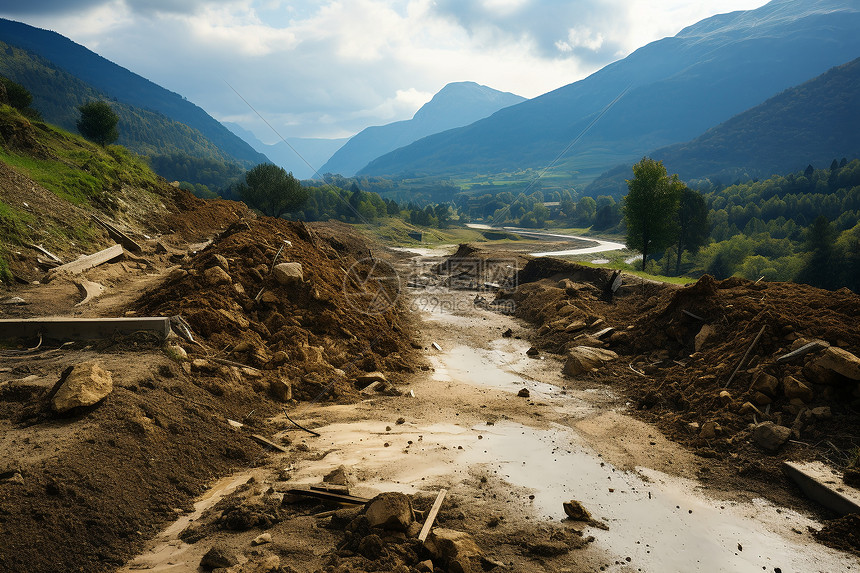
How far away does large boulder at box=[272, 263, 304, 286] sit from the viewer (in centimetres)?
1366

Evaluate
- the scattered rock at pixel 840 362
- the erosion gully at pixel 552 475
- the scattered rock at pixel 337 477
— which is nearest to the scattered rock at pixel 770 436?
the erosion gully at pixel 552 475

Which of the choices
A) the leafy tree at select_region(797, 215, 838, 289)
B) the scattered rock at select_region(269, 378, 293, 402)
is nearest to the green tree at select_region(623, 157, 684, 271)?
the leafy tree at select_region(797, 215, 838, 289)

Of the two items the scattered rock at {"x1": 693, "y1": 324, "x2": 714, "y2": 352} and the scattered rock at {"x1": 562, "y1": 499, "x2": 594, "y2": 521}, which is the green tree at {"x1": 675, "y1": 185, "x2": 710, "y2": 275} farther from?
the scattered rock at {"x1": 562, "y1": 499, "x2": 594, "y2": 521}

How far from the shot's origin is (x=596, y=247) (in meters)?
80.1

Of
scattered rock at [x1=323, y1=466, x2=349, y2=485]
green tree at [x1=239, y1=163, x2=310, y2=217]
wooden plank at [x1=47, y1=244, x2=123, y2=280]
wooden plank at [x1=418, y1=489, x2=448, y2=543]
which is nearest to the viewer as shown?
wooden plank at [x1=418, y1=489, x2=448, y2=543]

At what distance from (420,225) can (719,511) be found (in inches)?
3857

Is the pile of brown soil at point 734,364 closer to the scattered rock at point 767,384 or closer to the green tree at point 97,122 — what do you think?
the scattered rock at point 767,384

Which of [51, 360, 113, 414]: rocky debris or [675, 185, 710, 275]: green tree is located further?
[675, 185, 710, 275]: green tree

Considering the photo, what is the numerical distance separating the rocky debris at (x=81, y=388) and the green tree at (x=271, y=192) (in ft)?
171

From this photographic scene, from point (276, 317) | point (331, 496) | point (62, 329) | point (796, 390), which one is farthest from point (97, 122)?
point (796, 390)

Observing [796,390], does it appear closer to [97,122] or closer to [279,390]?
[279,390]

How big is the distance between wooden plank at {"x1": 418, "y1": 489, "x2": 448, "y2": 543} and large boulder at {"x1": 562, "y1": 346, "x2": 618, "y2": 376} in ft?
28.4

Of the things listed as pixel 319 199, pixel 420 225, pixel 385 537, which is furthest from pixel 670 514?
pixel 319 199

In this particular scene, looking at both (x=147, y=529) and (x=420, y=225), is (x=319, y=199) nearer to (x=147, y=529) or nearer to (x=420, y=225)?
(x=420, y=225)
